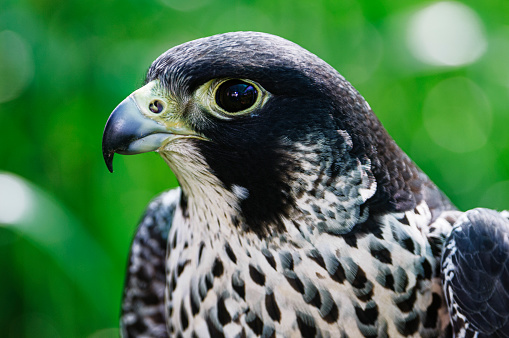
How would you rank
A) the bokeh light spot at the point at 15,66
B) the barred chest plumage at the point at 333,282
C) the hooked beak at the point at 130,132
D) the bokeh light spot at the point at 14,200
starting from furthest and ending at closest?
the bokeh light spot at the point at 15,66 < the bokeh light spot at the point at 14,200 < the barred chest plumage at the point at 333,282 < the hooked beak at the point at 130,132

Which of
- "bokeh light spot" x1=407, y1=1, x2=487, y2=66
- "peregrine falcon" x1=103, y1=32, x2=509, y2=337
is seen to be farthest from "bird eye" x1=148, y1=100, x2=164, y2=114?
"bokeh light spot" x1=407, y1=1, x2=487, y2=66

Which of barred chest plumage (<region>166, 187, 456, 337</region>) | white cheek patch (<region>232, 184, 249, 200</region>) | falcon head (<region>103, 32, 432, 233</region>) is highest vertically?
falcon head (<region>103, 32, 432, 233</region>)

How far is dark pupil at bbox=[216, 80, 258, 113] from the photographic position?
2.02 meters

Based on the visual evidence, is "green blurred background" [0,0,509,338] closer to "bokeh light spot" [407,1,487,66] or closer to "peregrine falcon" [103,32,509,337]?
"bokeh light spot" [407,1,487,66]

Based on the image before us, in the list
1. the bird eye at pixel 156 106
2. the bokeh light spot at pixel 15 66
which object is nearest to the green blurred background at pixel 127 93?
the bokeh light spot at pixel 15 66

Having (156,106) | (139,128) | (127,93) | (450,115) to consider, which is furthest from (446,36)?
(139,128)

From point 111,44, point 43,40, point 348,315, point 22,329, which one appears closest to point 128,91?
point 111,44

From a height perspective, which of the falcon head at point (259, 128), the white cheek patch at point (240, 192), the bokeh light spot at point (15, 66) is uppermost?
the bokeh light spot at point (15, 66)

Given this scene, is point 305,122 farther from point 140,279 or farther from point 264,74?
point 140,279

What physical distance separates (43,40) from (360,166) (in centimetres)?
287

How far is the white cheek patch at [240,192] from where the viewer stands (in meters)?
2.12

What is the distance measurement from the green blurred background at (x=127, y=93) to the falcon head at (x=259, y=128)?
79.9 inches

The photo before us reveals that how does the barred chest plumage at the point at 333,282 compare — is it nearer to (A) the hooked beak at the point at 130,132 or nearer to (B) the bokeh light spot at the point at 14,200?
(A) the hooked beak at the point at 130,132

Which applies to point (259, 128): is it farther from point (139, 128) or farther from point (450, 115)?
point (450, 115)
